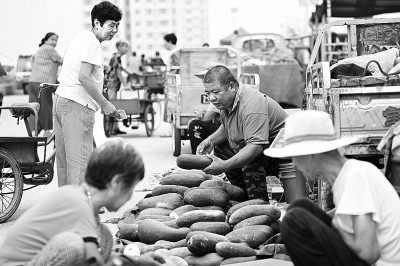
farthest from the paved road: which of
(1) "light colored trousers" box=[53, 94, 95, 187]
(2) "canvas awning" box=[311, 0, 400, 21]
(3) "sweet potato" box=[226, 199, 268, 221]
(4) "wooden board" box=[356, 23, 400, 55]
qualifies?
(2) "canvas awning" box=[311, 0, 400, 21]

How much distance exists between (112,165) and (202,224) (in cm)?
301

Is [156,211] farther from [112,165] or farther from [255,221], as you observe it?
[112,165]

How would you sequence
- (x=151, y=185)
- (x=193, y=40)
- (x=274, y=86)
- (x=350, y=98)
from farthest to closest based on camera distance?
1. (x=193, y=40)
2. (x=274, y=86)
3. (x=151, y=185)
4. (x=350, y=98)

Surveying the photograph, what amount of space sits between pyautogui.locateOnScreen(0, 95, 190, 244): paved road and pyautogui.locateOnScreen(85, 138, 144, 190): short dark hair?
4179mm

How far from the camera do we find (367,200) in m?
4.45

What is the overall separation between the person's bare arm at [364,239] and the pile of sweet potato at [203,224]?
1.77 metres

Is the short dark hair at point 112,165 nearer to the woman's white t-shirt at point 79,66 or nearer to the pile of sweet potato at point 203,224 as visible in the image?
the pile of sweet potato at point 203,224

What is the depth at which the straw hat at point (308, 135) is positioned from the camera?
15.3 ft

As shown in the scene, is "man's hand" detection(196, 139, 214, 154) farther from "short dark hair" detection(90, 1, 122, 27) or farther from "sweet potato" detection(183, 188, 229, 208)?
"short dark hair" detection(90, 1, 122, 27)

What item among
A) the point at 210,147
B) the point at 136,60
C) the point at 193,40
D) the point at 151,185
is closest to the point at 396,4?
the point at 136,60

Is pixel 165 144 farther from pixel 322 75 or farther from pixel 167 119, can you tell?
pixel 322 75

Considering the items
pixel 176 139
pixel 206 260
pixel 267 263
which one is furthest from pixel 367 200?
pixel 176 139

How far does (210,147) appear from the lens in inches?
352

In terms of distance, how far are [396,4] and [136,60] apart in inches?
347
